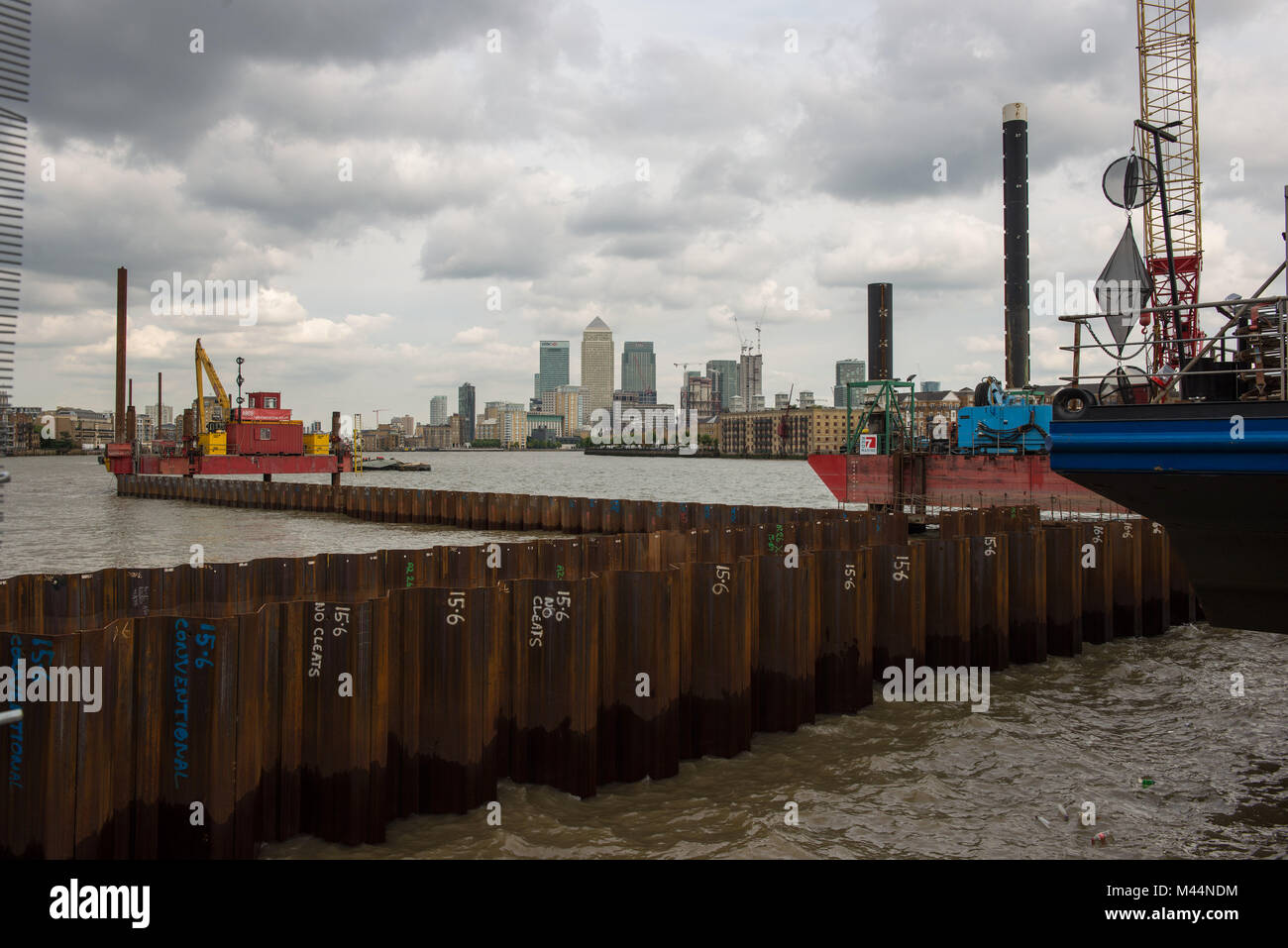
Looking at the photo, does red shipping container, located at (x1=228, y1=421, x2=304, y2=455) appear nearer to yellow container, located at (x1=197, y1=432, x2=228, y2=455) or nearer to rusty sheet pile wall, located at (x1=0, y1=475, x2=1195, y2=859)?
yellow container, located at (x1=197, y1=432, x2=228, y2=455)

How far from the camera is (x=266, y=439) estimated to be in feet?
231

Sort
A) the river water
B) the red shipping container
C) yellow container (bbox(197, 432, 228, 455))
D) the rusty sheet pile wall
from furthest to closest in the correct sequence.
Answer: the red shipping container → yellow container (bbox(197, 432, 228, 455)) → the river water → the rusty sheet pile wall

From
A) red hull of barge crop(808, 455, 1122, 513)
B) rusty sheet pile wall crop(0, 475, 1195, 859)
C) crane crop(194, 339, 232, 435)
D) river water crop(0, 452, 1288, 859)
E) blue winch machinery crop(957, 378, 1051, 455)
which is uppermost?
crane crop(194, 339, 232, 435)

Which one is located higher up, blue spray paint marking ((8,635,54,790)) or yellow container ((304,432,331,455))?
yellow container ((304,432,331,455))

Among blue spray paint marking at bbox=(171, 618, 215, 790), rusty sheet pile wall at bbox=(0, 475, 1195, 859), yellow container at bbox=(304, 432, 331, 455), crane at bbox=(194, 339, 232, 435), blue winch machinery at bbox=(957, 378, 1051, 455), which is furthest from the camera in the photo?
crane at bbox=(194, 339, 232, 435)

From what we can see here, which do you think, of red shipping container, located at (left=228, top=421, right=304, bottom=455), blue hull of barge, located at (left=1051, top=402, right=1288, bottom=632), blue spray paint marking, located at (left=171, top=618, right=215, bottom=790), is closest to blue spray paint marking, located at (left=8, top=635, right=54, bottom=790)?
blue spray paint marking, located at (left=171, top=618, right=215, bottom=790)

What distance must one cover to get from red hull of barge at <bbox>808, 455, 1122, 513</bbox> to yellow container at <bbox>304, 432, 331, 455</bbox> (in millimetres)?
51997

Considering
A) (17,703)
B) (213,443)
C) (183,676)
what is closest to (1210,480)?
(183,676)

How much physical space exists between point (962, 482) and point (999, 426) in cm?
303

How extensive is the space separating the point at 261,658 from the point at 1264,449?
33.0 feet

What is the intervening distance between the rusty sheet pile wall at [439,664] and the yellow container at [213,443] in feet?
213

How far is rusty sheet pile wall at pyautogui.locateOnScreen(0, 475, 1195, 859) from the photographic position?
6.25m
